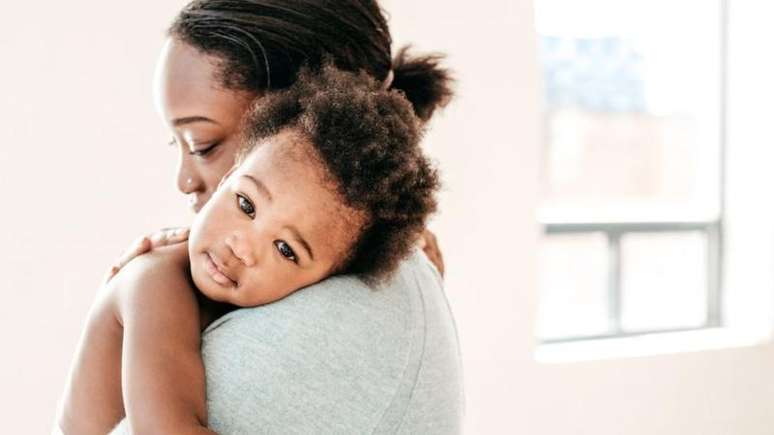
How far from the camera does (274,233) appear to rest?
972mm

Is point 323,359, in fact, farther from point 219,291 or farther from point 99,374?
point 99,374

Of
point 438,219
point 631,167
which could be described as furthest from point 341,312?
point 631,167

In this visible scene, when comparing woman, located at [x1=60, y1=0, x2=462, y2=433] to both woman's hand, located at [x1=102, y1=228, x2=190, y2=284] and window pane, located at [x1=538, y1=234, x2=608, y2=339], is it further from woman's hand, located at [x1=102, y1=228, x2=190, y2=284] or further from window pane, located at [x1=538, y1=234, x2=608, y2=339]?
window pane, located at [x1=538, y1=234, x2=608, y2=339]

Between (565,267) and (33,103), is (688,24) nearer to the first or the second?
(565,267)

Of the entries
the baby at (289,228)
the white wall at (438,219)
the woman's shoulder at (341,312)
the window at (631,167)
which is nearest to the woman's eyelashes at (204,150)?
the baby at (289,228)

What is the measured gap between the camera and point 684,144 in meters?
4.04

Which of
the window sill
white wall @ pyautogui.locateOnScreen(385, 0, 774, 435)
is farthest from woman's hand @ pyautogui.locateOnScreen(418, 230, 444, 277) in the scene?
the window sill

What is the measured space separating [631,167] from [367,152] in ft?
10.2

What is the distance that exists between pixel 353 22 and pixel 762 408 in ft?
10.9

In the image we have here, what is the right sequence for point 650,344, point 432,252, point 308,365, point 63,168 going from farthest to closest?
point 650,344, point 63,168, point 432,252, point 308,365

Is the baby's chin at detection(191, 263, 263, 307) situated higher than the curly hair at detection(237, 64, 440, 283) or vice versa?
the curly hair at detection(237, 64, 440, 283)

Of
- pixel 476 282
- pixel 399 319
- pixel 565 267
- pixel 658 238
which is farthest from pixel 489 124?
pixel 399 319

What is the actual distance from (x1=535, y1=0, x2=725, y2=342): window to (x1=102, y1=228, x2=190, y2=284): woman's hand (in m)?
2.66

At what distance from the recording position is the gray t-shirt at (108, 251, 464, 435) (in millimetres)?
854
